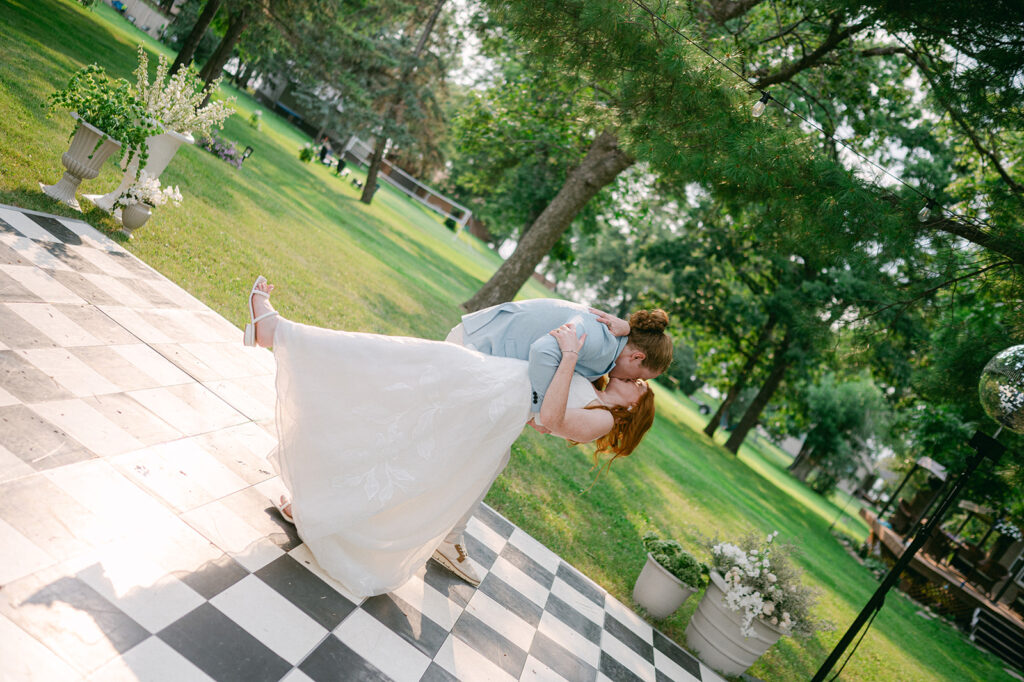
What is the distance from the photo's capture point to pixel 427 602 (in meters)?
3.46

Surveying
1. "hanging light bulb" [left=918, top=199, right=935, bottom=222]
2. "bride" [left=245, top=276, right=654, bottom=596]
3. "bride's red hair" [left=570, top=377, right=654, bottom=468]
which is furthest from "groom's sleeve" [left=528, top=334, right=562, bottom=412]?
"hanging light bulb" [left=918, top=199, right=935, bottom=222]

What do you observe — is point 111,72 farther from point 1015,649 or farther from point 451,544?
point 1015,649

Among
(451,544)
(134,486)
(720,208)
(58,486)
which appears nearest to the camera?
(58,486)

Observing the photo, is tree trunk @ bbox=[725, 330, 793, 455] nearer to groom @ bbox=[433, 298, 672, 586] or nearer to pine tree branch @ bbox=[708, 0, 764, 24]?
pine tree branch @ bbox=[708, 0, 764, 24]

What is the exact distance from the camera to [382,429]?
3.01 meters

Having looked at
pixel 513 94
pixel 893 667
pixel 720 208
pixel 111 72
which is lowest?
pixel 893 667

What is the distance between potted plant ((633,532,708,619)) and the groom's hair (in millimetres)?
2536

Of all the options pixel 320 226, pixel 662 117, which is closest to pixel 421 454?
pixel 662 117

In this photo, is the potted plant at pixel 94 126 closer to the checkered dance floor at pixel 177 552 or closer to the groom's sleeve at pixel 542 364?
the checkered dance floor at pixel 177 552

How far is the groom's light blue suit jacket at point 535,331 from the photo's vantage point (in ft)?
11.1

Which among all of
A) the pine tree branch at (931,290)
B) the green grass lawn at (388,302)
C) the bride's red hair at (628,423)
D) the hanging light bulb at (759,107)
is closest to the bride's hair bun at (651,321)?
the bride's red hair at (628,423)

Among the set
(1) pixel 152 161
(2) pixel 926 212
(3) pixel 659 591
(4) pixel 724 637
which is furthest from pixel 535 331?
(1) pixel 152 161

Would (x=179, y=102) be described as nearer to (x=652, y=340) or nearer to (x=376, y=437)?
(x=376, y=437)

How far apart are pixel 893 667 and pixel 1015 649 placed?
30.5 ft
